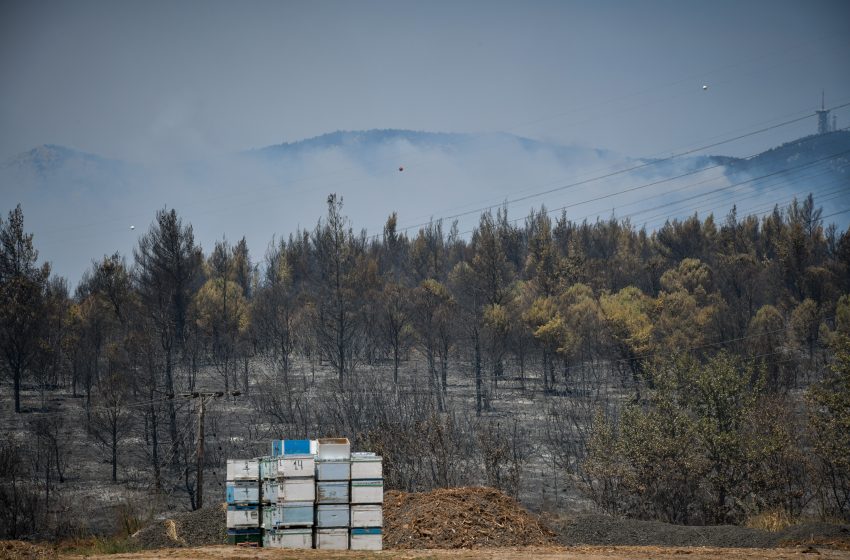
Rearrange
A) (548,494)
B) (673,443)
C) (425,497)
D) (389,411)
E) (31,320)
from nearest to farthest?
1. (425,497)
2. (673,443)
3. (548,494)
4. (389,411)
5. (31,320)

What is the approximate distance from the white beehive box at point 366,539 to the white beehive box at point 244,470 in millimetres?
3238

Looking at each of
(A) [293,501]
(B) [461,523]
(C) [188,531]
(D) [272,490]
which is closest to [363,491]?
(A) [293,501]

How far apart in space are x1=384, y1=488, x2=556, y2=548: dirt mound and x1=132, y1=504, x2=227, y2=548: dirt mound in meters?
6.03

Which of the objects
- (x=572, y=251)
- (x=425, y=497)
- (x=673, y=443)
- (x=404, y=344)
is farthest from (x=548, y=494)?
(x=572, y=251)

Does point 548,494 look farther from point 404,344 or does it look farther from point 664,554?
point 404,344

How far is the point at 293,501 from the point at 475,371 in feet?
223

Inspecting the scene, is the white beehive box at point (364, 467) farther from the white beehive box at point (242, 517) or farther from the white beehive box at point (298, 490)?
the white beehive box at point (242, 517)

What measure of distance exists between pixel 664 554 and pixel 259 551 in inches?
427

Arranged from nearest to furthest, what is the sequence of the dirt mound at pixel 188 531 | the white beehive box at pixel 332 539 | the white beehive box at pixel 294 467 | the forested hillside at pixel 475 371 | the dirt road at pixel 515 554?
the dirt road at pixel 515 554 < the white beehive box at pixel 294 467 < the white beehive box at pixel 332 539 < the dirt mound at pixel 188 531 < the forested hillside at pixel 475 371

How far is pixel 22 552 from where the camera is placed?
23938 mm

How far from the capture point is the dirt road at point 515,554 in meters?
22.7

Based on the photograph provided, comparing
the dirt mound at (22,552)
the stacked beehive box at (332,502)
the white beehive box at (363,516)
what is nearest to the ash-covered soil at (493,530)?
the white beehive box at (363,516)

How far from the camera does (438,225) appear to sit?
153 metres

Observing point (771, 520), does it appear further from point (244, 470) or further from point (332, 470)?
point (244, 470)
